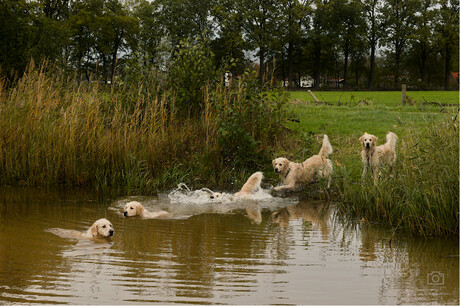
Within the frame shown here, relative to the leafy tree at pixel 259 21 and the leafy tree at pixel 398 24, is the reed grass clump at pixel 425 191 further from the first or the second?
the leafy tree at pixel 398 24

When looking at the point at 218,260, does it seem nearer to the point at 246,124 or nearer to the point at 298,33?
the point at 246,124

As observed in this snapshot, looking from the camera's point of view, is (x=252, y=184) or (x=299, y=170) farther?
(x=299, y=170)

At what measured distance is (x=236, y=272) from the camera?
18.3 feet

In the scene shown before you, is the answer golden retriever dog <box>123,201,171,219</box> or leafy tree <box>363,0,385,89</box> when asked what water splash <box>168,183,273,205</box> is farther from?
leafy tree <box>363,0,385,89</box>

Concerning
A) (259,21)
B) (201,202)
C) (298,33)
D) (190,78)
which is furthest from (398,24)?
(201,202)

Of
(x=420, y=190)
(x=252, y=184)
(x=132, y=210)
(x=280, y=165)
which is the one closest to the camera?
(x=420, y=190)

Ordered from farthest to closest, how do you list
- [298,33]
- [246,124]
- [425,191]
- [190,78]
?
[298,33]
[190,78]
[246,124]
[425,191]

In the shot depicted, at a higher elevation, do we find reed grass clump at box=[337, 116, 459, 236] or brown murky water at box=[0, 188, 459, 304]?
reed grass clump at box=[337, 116, 459, 236]

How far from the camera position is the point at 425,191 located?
7.20m

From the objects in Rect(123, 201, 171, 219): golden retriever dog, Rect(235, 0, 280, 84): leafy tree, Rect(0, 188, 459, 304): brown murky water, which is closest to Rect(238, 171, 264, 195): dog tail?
Rect(0, 188, 459, 304): brown murky water

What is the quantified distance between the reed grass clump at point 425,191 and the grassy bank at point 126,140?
3.73 meters

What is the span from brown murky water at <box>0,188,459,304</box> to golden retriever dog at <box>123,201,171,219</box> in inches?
9.5

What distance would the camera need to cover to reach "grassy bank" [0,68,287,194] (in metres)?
10.7

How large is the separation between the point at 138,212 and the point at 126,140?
3.09 m
